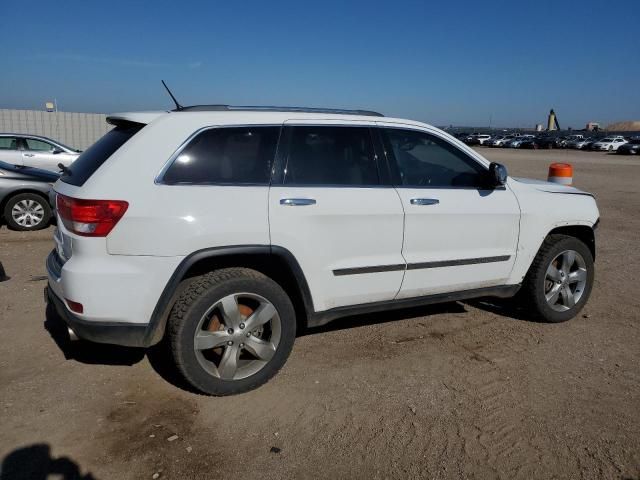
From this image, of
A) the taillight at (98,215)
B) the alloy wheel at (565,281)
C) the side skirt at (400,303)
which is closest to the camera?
the taillight at (98,215)

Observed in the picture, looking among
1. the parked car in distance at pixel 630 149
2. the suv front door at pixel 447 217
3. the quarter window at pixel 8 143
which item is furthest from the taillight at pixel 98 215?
the parked car in distance at pixel 630 149

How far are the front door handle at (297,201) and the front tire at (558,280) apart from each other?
2.26 metres

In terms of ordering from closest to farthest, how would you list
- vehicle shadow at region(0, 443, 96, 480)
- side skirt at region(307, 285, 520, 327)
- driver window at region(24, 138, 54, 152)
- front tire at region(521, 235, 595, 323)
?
vehicle shadow at region(0, 443, 96, 480), side skirt at region(307, 285, 520, 327), front tire at region(521, 235, 595, 323), driver window at region(24, 138, 54, 152)

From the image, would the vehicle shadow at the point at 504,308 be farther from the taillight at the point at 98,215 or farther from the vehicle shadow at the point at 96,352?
the taillight at the point at 98,215

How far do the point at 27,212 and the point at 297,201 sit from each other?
6789 millimetres

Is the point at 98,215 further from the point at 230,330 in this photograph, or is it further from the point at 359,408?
the point at 359,408

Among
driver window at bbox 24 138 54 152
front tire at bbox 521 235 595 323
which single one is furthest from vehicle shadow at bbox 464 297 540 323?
driver window at bbox 24 138 54 152

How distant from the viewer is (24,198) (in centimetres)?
855

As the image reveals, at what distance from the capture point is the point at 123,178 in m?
3.10

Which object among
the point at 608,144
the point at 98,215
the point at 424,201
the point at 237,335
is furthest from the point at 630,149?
the point at 98,215

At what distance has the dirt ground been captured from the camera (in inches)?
111

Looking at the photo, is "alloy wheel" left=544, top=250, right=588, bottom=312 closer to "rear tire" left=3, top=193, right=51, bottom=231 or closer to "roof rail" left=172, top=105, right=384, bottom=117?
"roof rail" left=172, top=105, right=384, bottom=117

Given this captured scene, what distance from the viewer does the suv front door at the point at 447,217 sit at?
3904 millimetres

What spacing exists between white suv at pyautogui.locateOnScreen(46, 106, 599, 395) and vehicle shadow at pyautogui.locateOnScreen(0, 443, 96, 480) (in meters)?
0.66
